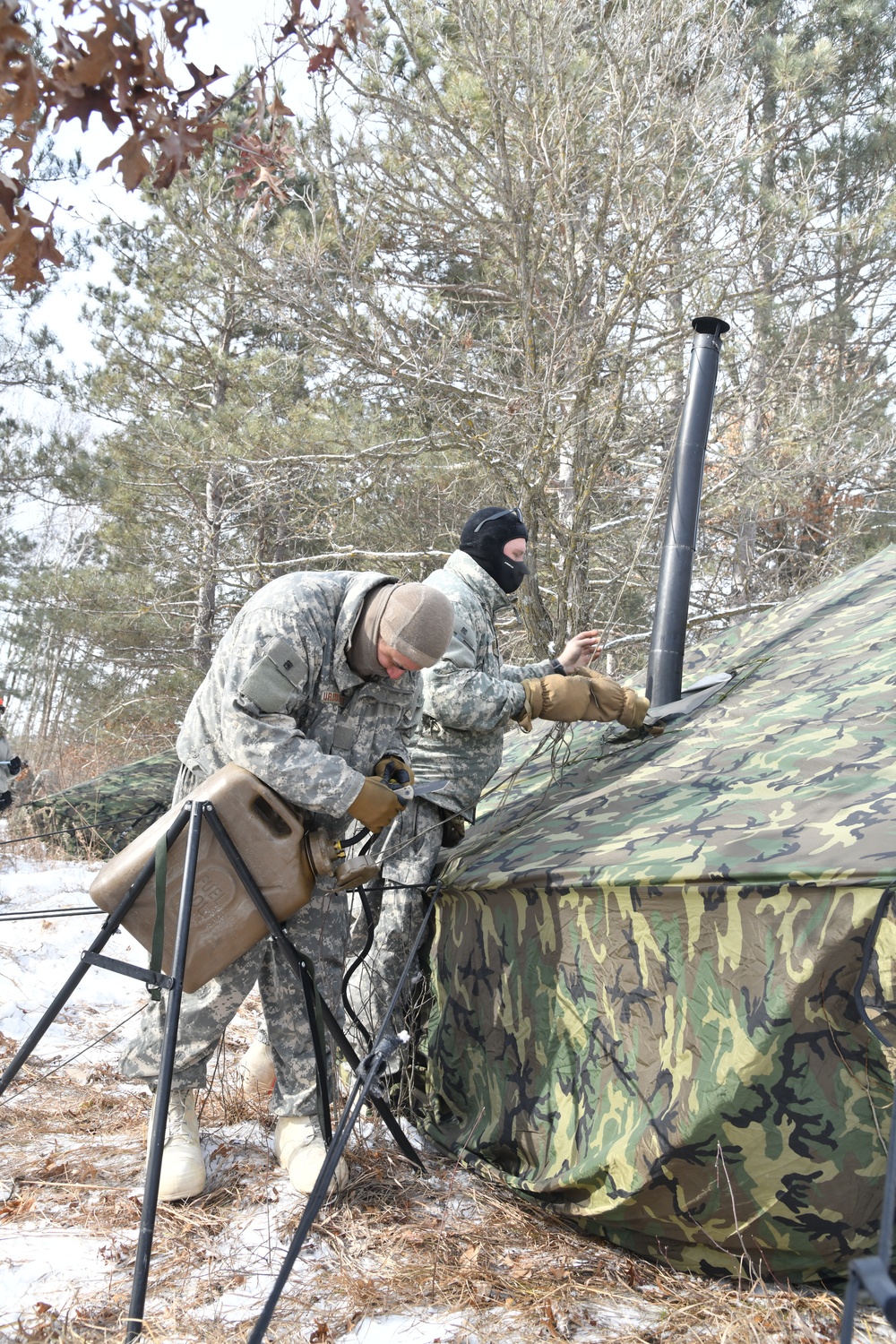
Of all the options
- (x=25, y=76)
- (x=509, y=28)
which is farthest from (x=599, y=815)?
(x=509, y=28)

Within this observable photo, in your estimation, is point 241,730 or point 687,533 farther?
point 687,533

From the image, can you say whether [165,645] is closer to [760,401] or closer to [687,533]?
[760,401]

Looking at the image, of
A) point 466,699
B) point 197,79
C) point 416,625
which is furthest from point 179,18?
point 466,699

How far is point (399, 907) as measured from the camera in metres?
3.71

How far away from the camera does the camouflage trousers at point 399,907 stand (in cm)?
370

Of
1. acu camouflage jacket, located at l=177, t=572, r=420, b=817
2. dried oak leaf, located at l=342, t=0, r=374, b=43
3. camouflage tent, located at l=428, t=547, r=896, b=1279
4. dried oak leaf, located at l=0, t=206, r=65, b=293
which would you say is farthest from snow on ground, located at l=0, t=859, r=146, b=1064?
dried oak leaf, located at l=342, t=0, r=374, b=43

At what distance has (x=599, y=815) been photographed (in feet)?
11.1

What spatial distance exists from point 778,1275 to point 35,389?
50.8ft

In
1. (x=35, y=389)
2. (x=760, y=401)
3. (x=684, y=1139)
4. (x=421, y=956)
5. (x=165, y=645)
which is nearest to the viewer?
(x=684, y=1139)

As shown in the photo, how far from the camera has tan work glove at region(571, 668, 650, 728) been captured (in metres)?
3.90

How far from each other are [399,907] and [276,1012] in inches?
25.8

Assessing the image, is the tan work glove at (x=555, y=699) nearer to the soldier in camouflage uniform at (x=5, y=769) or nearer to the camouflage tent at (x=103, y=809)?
the soldier in camouflage uniform at (x=5, y=769)

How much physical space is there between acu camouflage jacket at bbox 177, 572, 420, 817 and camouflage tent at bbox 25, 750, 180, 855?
4986mm

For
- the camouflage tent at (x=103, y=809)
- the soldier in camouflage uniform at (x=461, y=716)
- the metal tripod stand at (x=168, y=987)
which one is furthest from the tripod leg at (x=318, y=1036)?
the camouflage tent at (x=103, y=809)
